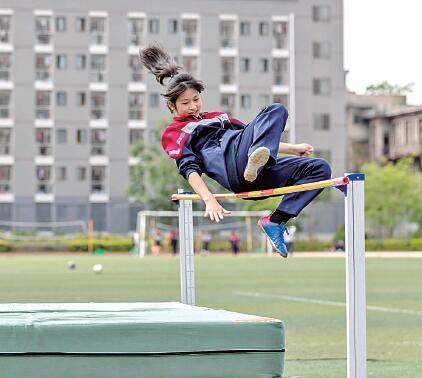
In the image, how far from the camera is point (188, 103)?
21.8 ft

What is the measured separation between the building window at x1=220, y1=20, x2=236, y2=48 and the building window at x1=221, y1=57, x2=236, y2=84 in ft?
3.01

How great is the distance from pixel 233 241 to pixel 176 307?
46.7 meters

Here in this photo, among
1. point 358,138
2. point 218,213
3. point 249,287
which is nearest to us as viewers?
point 218,213

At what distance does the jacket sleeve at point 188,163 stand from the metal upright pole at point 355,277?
1.36 meters

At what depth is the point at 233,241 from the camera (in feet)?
174

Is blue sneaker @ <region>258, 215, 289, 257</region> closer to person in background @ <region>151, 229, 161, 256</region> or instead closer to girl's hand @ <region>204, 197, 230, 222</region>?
girl's hand @ <region>204, 197, 230, 222</region>

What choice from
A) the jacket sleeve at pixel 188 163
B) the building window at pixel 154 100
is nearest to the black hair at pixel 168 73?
the jacket sleeve at pixel 188 163

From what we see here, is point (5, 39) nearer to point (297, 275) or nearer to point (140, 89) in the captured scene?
point (140, 89)

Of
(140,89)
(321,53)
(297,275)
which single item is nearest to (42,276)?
(297,275)

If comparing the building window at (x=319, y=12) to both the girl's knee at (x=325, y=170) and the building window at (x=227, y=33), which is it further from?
the girl's knee at (x=325, y=170)

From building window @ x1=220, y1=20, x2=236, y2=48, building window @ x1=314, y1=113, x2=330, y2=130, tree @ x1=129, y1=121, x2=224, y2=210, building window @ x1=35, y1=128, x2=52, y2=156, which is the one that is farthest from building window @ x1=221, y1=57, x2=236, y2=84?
building window @ x1=35, y1=128, x2=52, y2=156

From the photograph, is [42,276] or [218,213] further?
[42,276]

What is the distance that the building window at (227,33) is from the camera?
70.6m

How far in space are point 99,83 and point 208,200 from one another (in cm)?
6312
